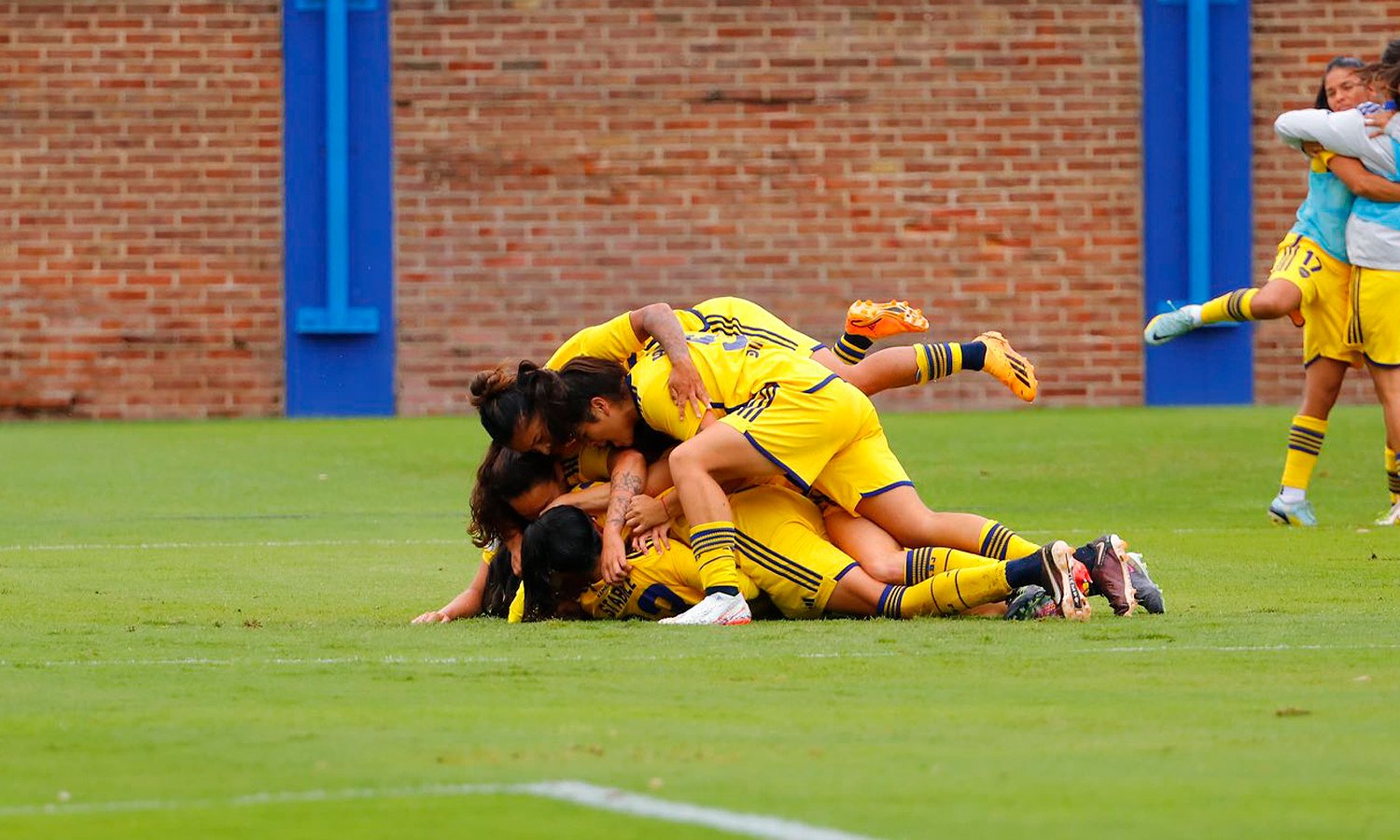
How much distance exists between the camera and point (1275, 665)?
21.0 feet

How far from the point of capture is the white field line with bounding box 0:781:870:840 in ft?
13.8

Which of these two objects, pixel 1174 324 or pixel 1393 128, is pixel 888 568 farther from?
pixel 1393 128

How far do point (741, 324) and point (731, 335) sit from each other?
0.39 ft

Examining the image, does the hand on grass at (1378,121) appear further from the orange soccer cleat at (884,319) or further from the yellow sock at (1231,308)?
the orange soccer cleat at (884,319)

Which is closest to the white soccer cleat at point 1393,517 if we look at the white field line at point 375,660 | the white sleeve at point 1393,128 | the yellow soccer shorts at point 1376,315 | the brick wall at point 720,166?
the yellow soccer shorts at point 1376,315

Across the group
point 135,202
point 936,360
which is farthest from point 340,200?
point 936,360

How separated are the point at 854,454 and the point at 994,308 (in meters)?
12.3

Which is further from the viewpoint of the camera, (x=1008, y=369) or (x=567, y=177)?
(x=567, y=177)

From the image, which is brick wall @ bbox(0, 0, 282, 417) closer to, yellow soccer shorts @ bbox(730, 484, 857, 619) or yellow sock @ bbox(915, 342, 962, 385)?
yellow sock @ bbox(915, 342, 962, 385)

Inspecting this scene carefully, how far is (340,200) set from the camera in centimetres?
1991

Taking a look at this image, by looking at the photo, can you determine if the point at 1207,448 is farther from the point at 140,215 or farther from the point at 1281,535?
the point at 140,215

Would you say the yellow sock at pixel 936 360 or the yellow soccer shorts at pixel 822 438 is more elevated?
the yellow sock at pixel 936 360

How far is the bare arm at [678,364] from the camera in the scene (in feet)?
27.0

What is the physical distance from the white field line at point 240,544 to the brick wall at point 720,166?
27.4ft
